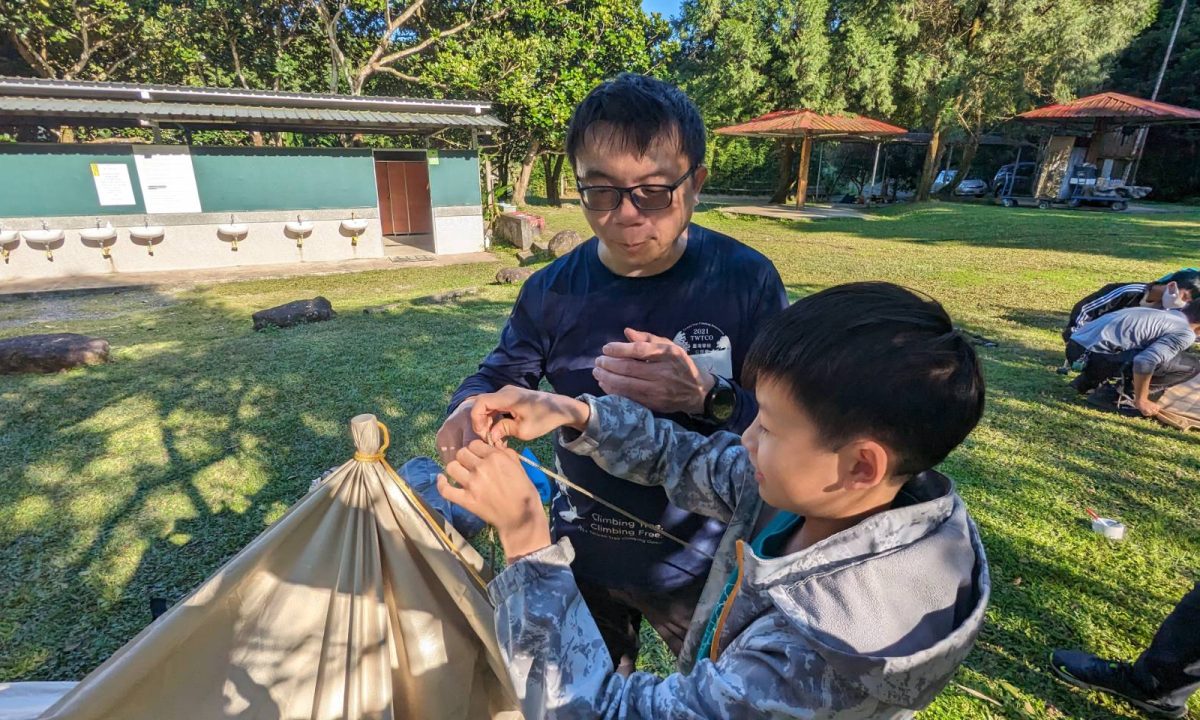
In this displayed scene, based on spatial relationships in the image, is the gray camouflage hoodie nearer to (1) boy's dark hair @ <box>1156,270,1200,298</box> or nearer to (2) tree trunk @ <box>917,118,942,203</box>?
(1) boy's dark hair @ <box>1156,270,1200,298</box>

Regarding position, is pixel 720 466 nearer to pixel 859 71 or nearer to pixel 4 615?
pixel 4 615

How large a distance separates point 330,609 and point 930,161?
24580 millimetres

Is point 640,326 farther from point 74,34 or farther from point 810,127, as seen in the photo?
point 74,34

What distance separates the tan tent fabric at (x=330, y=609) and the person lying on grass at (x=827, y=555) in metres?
0.55

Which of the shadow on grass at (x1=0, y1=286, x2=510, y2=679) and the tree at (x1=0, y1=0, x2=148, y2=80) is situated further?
the tree at (x1=0, y1=0, x2=148, y2=80)

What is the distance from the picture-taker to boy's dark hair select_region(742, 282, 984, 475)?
0.84 meters

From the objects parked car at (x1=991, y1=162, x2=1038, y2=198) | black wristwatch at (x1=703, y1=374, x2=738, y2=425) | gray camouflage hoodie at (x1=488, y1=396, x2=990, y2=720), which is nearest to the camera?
gray camouflage hoodie at (x1=488, y1=396, x2=990, y2=720)

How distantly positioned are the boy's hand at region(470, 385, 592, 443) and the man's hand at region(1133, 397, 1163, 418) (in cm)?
544

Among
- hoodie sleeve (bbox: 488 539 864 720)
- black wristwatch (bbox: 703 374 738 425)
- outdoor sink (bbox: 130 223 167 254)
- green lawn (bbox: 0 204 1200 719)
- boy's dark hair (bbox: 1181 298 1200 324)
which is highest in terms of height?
black wristwatch (bbox: 703 374 738 425)

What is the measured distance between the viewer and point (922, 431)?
0.86 meters

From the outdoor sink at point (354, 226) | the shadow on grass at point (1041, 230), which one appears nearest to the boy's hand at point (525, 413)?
the outdoor sink at point (354, 226)

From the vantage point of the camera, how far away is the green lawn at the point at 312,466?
2693mm

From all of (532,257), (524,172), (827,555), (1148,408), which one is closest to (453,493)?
(827,555)

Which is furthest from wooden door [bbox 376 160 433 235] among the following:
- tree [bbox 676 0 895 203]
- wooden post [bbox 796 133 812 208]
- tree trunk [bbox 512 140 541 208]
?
wooden post [bbox 796 133 812 208]
